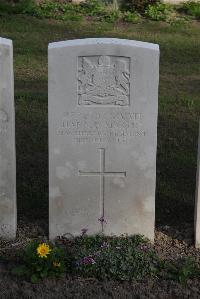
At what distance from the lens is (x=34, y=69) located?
35.0ft

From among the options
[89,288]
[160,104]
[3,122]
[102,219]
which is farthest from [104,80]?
[160,104]

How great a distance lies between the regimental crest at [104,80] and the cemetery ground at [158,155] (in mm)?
1251

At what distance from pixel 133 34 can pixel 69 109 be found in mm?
8371

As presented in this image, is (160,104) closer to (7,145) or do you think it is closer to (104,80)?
(104,80)

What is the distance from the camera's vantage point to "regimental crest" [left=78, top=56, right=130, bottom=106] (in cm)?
515

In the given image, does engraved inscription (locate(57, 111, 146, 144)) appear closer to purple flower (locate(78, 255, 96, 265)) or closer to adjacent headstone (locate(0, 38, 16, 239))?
adjacent headstone (locate(0, 38, 16, 239))

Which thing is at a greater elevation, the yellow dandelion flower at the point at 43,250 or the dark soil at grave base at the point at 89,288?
the yellow dandelion flower at the point at 43,250

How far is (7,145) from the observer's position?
5.32 meters

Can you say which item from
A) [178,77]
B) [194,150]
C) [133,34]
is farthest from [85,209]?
[133,34]

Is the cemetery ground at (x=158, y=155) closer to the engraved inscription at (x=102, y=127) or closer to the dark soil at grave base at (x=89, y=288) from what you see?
the dark soil at grave base at (x=89, y=288)

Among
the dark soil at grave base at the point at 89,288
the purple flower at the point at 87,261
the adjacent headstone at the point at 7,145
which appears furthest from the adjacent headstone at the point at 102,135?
the dark soil at grave base at the point at 89,288

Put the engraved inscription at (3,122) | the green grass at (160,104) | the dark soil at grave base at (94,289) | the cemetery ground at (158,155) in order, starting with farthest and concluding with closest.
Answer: the green grass at (160,104)
the engraved inscription at (3,122)
the cemetery ground at (158,155)
the dark soil at grave base at (94,289)

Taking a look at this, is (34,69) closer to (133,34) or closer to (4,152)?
(133,34)

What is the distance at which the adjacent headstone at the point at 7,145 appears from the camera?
202 inches
